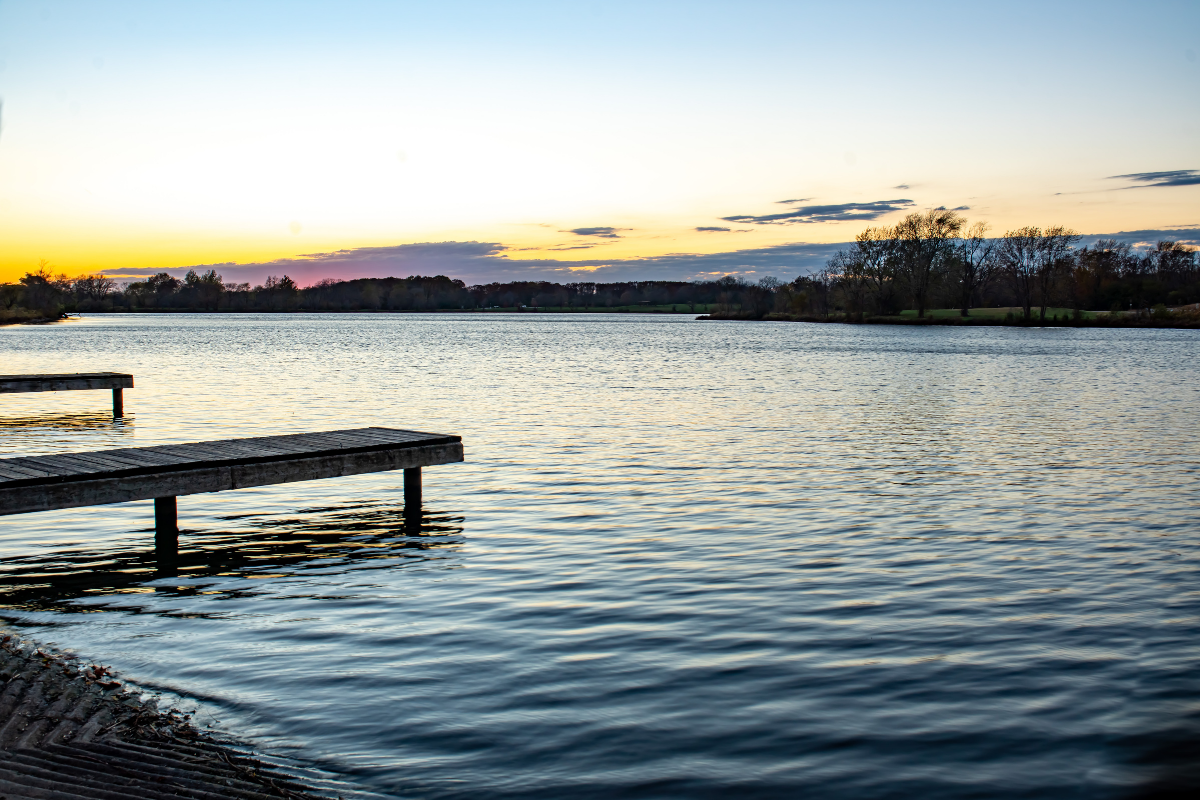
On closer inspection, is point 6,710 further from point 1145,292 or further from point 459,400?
point 1145,292

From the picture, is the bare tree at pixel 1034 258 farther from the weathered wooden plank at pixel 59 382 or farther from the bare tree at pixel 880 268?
the weathered wooden plank at pixel 59 382

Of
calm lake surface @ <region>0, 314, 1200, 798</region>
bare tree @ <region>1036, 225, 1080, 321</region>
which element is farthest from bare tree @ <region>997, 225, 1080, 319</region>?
calm lake surface @ <region>0, 314, 1200, 798</region>

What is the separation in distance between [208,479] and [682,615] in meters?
6.00

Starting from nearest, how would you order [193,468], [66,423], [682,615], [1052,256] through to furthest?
[682,615]
[193,468]
[66,423]
[1052,256]

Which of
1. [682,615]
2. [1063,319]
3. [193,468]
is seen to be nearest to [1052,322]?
[1063,319]

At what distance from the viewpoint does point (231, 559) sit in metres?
11.5

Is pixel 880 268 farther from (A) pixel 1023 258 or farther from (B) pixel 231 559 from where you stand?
(B) pixel 231 559

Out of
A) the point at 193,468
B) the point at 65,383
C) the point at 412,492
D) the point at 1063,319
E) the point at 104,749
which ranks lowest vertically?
the point at 104,749

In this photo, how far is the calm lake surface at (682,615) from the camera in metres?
6.13

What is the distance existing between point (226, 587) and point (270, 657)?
8.63 feet

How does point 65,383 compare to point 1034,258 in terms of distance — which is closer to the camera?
point 65,383

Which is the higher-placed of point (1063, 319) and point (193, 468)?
point (1063, 319)

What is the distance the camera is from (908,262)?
153 meters

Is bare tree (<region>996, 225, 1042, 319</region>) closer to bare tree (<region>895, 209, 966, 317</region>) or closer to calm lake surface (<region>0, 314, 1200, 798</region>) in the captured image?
bare tree (<region>895, 209, 966, 317</region>)
